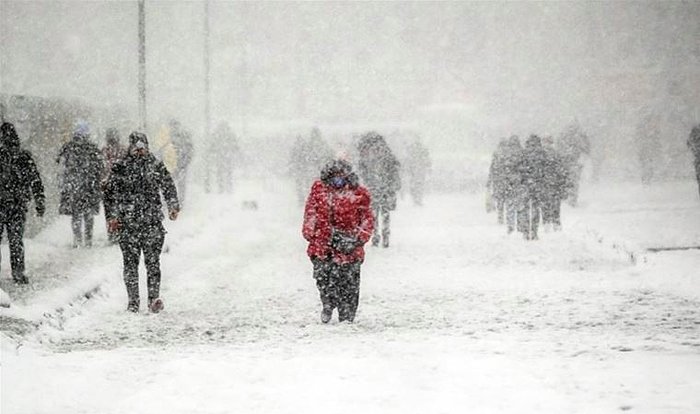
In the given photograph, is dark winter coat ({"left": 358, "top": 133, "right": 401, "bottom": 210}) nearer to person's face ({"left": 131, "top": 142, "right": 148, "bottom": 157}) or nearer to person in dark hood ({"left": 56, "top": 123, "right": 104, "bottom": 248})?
person in dark hood ({"left": 56, "top": 123, "right": 104, "bottom": 248})

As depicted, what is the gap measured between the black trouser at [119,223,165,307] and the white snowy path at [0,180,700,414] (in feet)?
1.17

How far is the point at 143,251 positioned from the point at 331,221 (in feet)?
7.36

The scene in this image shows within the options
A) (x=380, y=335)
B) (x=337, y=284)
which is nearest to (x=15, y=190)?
(x=337, y=284)

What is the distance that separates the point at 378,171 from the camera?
17891 mm

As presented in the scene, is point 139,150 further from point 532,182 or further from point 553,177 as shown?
point 553,177

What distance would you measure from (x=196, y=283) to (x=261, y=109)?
60.2 m

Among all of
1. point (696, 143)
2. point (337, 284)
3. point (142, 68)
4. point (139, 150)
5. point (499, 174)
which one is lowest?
point (337, 284)

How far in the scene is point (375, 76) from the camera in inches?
3041

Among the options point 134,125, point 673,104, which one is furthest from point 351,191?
point 673,104

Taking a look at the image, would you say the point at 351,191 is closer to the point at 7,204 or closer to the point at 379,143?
the point at 7,204

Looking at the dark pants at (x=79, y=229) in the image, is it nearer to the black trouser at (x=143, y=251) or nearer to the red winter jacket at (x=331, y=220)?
the black trouser at (x=143, y=251)

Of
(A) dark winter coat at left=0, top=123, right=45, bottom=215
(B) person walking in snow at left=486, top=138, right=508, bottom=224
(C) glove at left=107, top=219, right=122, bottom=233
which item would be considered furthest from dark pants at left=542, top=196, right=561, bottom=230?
(C) glove at left=107, top=219, right=122, bottom=233

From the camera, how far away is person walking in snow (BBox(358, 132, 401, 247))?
17.9 metres

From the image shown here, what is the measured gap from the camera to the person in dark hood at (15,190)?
481 inches
